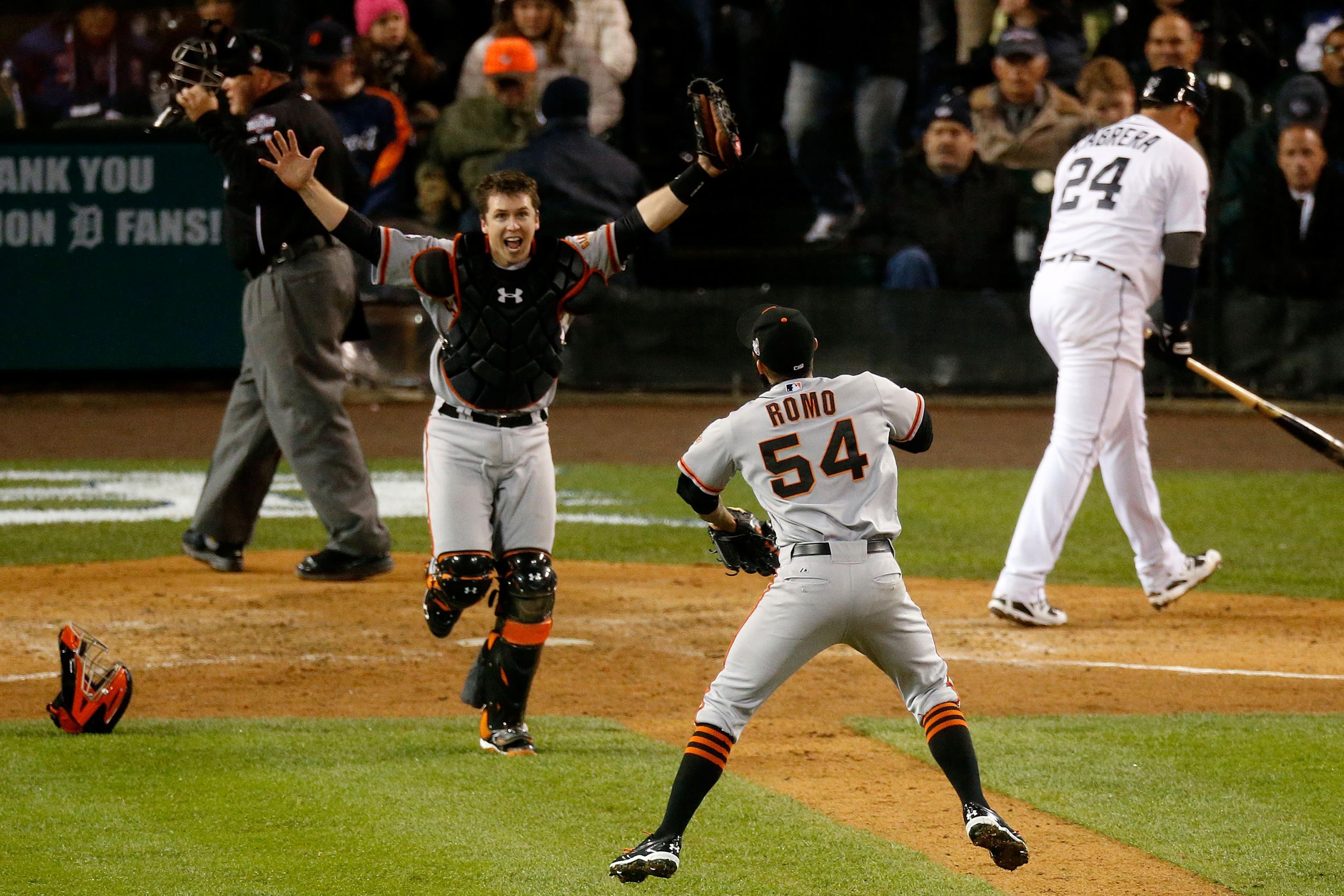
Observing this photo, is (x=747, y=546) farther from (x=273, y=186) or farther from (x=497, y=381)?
(x=273, y=186)

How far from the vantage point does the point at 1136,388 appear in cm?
754

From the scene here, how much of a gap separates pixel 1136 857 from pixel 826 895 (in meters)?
0.88

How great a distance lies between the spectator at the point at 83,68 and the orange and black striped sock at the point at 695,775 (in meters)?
11.3

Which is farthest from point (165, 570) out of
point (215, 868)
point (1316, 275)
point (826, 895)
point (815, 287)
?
point (1316, 275)

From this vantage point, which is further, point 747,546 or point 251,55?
point 251,55

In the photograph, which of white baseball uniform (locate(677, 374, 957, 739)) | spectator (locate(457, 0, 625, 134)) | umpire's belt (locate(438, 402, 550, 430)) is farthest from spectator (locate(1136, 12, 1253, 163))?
white baseball uniform (locate(677, 374, 957, 739))

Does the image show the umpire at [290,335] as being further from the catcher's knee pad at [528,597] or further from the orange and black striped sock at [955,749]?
the orange and black striped sock at [955,749]

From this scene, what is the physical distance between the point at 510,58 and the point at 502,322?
817 cm

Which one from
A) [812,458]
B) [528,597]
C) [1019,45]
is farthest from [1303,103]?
[812,458]

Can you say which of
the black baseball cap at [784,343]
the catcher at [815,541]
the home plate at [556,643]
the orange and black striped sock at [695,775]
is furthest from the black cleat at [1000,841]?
the home plate at [556,643]

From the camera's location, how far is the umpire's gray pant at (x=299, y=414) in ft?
26.5

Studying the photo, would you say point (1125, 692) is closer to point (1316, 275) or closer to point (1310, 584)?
point (1310, 584)

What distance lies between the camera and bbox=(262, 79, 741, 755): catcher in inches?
218

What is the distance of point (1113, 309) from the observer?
24.4 feet
